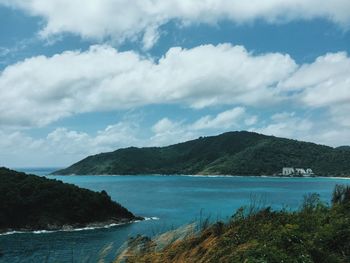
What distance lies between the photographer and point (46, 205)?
8262 cm

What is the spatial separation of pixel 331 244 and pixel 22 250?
57.9m

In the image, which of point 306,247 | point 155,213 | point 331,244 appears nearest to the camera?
point 306,247

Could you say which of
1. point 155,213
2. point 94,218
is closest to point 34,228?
point 94,218

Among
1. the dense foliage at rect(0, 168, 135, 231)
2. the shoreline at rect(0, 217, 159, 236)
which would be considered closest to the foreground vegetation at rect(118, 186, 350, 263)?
the shoreline at rect(0, 217, 159, 236)

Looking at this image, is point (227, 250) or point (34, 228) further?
A: point (34, 228)

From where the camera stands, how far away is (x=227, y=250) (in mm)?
6148

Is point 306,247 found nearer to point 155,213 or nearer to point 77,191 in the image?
point 77,191

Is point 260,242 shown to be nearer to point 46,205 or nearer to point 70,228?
point 70,228

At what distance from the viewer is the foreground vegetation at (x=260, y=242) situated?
18.8 ft

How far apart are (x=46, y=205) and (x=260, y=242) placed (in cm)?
8017

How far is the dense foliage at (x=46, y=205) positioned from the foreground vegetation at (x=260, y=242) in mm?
74406

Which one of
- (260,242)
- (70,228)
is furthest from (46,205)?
(260,242)

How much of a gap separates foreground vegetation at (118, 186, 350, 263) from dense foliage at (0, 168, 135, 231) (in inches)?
2929

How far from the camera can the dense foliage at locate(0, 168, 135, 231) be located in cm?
7894
